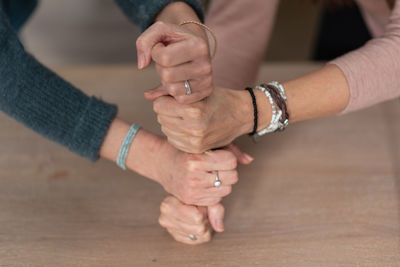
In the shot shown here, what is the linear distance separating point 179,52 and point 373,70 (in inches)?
14.6

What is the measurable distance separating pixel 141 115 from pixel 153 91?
40 centimetres

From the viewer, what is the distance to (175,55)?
0.54 meters

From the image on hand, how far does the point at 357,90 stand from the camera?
0.72 metres

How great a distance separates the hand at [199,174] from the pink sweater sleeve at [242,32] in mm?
251

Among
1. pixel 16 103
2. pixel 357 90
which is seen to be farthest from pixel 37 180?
pixel 357 90

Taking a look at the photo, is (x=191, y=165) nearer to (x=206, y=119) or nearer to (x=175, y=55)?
(x=206, y=119)

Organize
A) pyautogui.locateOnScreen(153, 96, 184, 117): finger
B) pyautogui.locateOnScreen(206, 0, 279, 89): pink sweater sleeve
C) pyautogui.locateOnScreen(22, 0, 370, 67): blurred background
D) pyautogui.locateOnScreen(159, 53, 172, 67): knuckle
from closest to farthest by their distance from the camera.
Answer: pyautogui.locateOnScreen(159, 53, 172, 67): knuckle < pyautogui.locateOnScreen(153, 96, 184, 117): finger < pyautogui.locateOnScreen(206, 0, 279, 89): pink sweater sleeve < pyautogui.locateOnScreen(22, 0, 370, 67): blurred background

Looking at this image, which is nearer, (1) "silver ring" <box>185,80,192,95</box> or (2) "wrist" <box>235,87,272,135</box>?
(1) "silver ring" <box>185,80,192,95</box>

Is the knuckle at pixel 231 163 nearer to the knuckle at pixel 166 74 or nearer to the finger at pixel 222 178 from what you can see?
the finger at pixel 222 178

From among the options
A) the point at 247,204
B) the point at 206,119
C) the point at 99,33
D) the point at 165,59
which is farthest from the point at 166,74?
the point at 99,33

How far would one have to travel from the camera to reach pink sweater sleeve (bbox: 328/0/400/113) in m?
0.72

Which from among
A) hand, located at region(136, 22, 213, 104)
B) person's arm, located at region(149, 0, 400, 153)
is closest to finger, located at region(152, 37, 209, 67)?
hand, located at region(136, 22, 213, 104)

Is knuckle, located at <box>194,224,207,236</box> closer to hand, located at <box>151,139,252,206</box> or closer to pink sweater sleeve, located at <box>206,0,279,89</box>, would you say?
hand, located at <box>151,139,252,206</box>

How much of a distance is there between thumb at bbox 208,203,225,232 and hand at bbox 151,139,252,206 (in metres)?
0.01
